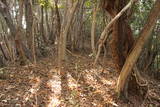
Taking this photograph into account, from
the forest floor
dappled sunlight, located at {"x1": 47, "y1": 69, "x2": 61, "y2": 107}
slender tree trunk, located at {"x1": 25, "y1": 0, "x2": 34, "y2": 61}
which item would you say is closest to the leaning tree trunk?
the forest floor

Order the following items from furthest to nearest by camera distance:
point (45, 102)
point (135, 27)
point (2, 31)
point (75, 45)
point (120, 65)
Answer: point (75, 45) → point (135, 27) → point (2, 31) → point (120, 65) → point (45, 102)

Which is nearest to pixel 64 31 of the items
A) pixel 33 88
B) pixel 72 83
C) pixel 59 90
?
pixel 72 83

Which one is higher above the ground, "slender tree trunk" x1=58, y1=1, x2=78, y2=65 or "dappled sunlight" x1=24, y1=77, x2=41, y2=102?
"slender tree trunk" x1=58, y1=1, x2=78, y2=65

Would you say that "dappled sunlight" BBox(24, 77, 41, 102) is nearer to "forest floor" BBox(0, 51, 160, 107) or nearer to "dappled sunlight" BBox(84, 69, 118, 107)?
"forest floor" BBox(0, 51, 160, 107)

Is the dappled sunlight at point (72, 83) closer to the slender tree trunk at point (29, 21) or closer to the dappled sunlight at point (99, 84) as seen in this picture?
the dappled sunlight at point (99, 84)

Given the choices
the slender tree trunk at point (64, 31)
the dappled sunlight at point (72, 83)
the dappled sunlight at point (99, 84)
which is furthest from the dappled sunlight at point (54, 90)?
the dappled sunlight at point (99, 84)

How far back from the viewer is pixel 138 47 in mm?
4512

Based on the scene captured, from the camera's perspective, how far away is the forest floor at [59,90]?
4484 millimetres

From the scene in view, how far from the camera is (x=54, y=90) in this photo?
5.12 m

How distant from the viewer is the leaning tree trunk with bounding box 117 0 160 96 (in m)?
4.29

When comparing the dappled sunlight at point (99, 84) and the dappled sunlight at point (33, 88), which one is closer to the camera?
the dappled sunlight at point (33, 88)

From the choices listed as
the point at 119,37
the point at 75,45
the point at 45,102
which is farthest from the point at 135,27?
the point at 45,102

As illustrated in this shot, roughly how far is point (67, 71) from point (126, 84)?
6.85 ft

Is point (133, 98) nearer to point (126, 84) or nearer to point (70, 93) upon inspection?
point (126, 84)
